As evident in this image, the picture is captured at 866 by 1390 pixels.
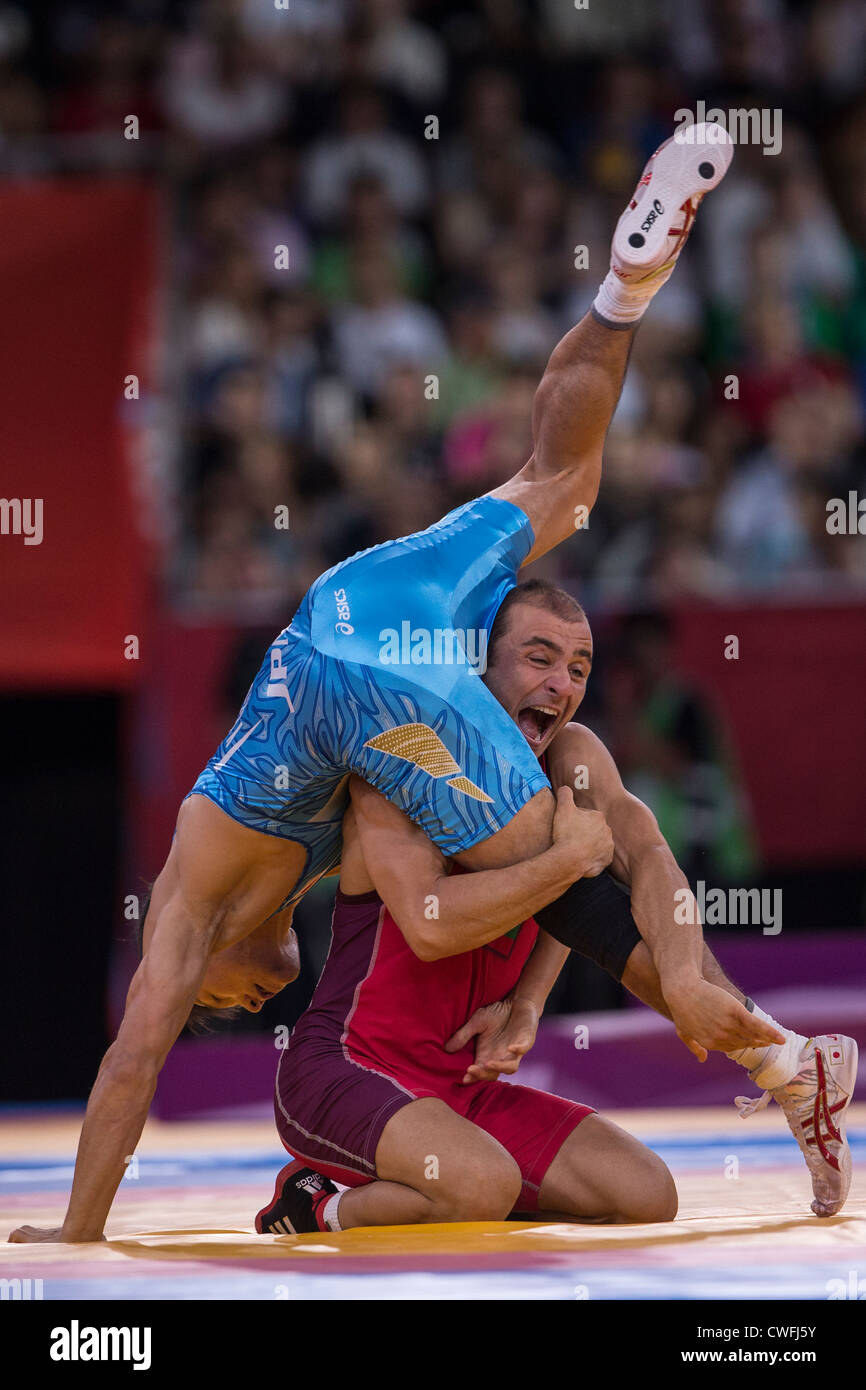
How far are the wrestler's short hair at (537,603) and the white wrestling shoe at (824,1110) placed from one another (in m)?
0.96

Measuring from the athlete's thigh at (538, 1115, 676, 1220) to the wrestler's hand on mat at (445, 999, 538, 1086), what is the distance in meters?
0.21

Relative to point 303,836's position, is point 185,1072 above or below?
below

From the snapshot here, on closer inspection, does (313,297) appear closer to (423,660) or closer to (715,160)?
(715,160)

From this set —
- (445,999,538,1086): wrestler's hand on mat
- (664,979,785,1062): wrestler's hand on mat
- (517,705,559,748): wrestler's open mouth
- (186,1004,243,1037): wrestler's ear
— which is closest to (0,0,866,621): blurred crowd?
(186,1004,243,1037): wrestler's ear

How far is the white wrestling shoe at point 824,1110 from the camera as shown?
11.2ft

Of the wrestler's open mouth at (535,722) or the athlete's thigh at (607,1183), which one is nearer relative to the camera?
the athlete's thigh at (607,1183)

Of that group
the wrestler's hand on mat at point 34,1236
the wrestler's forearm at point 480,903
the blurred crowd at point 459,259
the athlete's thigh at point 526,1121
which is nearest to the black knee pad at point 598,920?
the wrestler's forearm at point 480,903

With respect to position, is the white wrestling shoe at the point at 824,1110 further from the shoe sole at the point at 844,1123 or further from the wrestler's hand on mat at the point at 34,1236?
the wrestler's hand on mat at the point at 34,1236

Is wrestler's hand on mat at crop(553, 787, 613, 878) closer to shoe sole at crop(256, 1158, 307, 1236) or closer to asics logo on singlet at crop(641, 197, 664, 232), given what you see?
shoe sole at crop(256, 1158, 307, 1236)

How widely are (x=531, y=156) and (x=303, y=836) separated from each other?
5659 millimetres

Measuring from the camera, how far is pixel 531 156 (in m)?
8.51

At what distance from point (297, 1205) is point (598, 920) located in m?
0.79

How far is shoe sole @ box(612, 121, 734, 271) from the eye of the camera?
3.82 m
